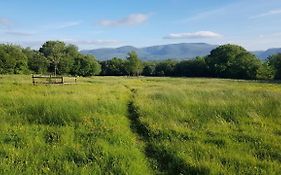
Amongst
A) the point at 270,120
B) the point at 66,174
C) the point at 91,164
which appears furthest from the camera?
the point at 270,120

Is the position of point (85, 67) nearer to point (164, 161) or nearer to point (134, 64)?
point (134, 64)

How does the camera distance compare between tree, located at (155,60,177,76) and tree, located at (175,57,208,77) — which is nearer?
tree, located at (175,57,208,77)

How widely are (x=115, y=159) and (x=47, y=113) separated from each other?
7.13 meters

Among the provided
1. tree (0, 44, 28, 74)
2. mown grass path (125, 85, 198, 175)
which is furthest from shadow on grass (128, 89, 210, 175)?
tree (0, 44, 28, 74)

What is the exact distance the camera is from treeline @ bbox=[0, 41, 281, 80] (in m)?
107

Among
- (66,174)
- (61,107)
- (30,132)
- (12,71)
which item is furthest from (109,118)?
(12,71)

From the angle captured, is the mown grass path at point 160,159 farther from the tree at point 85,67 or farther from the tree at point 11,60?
the tree at point 85,67

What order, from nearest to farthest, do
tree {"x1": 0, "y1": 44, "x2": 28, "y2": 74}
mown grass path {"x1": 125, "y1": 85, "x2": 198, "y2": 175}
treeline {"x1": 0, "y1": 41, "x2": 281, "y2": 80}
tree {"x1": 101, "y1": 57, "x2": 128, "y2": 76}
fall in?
1. mown grass path {"x1": 125, "y1": 85, "x2": 198, "y2": 175}
2. treeline {"x1": 0, "y1": 41, "x2": 281, "y2": 80}
3. tree {"x1": 0, "y1": 44, "x2": 28, "y2": 74}
4. tree {"x1": 101, "y1": 57, "x2": 128, "y2": 76}

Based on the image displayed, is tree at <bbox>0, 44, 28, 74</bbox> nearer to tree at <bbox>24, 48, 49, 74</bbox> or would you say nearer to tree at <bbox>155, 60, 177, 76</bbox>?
tree at <bbox>24, 48, 49, 74</bbox>

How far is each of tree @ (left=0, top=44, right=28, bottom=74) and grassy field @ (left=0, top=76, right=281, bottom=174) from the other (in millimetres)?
97640

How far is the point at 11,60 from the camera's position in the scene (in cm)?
11231

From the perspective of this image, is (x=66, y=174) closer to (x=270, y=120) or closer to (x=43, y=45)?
(x=270, y=120)

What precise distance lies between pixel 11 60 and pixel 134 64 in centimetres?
4052

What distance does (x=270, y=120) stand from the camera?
15352 millimetres
